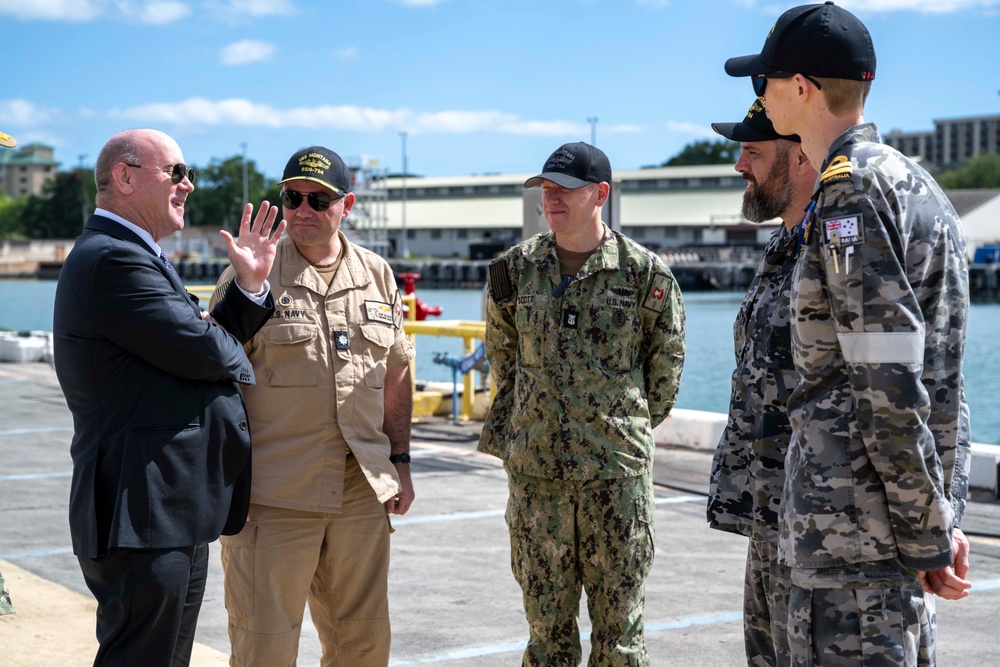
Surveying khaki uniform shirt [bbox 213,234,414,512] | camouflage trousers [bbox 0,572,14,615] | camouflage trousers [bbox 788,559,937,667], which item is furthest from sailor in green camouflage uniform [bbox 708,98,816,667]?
camouflage trousers [bbox 0,572,14,615]

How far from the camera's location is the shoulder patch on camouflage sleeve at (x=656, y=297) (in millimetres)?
4449

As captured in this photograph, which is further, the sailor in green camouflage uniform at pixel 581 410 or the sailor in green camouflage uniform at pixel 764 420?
the sailor in green camouflage uniform at pixel 581 410

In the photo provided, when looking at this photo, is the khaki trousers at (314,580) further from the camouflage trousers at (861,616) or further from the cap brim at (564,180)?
the camouflage trousers at (861,616)

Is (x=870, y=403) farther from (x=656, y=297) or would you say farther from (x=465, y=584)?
(x=465, y=584)

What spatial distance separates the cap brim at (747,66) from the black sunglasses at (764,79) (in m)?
0.01

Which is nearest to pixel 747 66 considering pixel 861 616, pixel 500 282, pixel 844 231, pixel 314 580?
pixel 844 231

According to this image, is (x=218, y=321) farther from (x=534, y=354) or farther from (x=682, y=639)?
(x=682, y=639)

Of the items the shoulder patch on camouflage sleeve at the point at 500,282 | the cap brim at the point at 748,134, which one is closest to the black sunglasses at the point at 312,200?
the shoulder patch on camouflage sleeve at the point at 500,282

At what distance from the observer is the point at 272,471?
411cm

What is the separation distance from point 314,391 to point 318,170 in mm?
836

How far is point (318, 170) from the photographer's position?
435cm

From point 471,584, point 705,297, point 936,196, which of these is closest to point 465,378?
point 471,584

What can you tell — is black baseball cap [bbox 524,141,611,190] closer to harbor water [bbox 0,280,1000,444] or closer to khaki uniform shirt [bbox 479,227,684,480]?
khaki uniform shirt [bbox 479,227,684,480]

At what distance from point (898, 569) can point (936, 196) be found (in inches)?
34.6
